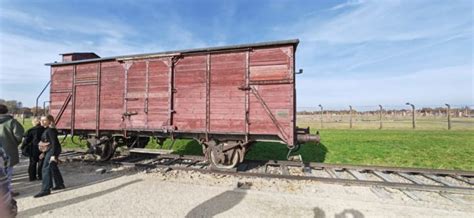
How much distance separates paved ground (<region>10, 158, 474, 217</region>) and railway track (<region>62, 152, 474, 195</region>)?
0.86ft

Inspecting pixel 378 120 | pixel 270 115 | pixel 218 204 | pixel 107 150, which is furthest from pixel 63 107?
pixel 378 120

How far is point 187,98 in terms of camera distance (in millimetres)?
8305

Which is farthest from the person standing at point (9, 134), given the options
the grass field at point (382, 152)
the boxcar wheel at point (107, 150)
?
the grass field at point (382, 152)

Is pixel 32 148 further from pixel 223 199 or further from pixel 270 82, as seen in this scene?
pixel 270 82

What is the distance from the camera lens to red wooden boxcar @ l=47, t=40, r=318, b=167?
7453 mm

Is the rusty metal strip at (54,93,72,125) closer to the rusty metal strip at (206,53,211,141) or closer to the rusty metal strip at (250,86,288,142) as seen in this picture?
the rusty metal strip at (206,53,211,141)

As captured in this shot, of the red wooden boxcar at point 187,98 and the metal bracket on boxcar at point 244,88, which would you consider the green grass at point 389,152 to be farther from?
the metal bracket on boxcar at point 244,88

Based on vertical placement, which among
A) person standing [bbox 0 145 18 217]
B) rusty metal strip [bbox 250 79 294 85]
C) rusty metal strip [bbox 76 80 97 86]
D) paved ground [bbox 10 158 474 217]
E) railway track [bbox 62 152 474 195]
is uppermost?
rusty metal strip [bbox 76 80 97 86]

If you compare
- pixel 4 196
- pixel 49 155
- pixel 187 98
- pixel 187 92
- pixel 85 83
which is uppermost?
pixel 85 83

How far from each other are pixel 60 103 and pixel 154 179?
577cm

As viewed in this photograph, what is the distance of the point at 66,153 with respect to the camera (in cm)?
1091

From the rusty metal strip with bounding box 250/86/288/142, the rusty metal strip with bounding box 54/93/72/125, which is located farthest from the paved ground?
the rusty metal strip with bounding box 54/93/72/125

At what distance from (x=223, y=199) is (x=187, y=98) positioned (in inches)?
153

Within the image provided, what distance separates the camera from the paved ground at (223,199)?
15.4ft
